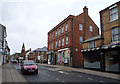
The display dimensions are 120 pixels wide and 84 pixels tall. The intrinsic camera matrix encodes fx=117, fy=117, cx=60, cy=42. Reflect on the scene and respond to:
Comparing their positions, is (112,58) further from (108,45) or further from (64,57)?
(64,57)

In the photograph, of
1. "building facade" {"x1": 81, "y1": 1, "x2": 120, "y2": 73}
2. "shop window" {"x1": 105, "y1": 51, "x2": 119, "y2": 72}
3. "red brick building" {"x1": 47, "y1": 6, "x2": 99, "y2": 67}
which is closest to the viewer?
"shop window" {"x1": 105, "y1": 51, "x2": 119, "y2": 72}

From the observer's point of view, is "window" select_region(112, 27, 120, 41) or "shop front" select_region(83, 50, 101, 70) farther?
"shop front" select_region(83, 50, 101, 70)

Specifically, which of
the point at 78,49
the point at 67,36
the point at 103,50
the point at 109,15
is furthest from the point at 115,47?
the point at 67,36

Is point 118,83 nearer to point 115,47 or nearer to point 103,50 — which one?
point 115,47

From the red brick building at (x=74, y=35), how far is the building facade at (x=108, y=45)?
24.6 ft

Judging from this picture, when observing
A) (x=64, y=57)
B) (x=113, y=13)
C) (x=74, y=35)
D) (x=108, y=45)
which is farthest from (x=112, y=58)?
(x=64, y=57)

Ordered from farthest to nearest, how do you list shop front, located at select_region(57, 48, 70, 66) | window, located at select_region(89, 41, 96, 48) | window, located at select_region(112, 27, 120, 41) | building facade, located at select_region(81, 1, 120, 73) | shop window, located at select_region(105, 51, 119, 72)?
shop front, located at select_region(57, 48, 70, 66), window, located at select_region(89, 41, 96, 48), window, located at select_region(112, 27, 120, 41), building facade, located at select_region(81, 1, 120, 73), shop window, located at select_region(105, 51, 119, 72)

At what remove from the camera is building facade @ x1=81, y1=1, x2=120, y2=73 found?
1472cm

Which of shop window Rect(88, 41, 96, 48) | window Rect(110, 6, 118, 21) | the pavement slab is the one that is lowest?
the pavement slab

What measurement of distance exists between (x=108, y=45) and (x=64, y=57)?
14.7 m

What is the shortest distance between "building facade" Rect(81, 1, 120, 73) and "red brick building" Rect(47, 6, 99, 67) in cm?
750

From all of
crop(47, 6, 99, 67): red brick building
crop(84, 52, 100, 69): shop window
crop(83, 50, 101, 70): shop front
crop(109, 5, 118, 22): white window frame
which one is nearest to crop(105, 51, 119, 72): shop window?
crop(83, 50, 101, 70): shop front

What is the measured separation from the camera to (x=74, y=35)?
A: 2736 centimetres

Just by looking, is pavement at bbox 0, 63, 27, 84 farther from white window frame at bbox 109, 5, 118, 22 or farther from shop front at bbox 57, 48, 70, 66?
shop front at bbox 57, 48, 70, 66
